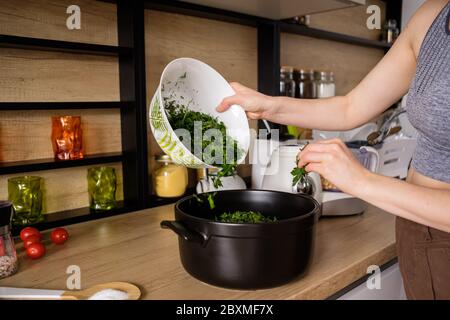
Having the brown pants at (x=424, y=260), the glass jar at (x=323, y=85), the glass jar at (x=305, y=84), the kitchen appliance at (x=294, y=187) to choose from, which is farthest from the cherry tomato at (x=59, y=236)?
the glass jar at (x=323, y=85)

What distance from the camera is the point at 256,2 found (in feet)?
4.66

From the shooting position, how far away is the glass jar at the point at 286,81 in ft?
5.98

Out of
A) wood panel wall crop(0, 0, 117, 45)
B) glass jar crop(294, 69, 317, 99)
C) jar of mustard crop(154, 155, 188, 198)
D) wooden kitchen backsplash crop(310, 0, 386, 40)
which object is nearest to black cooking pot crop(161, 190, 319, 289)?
jar of mustard crop(154, 155, 188, 198)

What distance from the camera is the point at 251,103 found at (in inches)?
41.3

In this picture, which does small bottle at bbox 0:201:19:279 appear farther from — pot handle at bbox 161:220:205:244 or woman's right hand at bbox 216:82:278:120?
woman's right hand at bbox 216:82:278:120

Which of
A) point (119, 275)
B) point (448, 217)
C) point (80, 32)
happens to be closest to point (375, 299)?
point (448, 217)

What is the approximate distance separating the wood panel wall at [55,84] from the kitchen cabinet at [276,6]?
344mm

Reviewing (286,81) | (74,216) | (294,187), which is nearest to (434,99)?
(294,187)

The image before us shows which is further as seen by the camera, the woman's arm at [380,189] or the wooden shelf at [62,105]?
the wooden shelf at [62,105]

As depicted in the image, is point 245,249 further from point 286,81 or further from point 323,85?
point 323,85

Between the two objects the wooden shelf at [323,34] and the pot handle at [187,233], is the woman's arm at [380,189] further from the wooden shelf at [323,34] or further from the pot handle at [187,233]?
the wooden shelf at [323,34]

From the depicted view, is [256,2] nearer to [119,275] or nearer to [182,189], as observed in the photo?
[182,189]

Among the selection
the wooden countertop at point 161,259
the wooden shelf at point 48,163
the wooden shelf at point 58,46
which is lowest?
the wooden countertop at point 161,259
